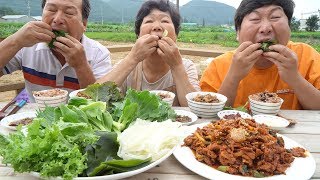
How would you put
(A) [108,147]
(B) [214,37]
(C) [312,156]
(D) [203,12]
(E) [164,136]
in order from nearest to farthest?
(A) [108,147]
(E) [164,136]
(C) [312,156]
(B) [214,37]
(D) [203,12]

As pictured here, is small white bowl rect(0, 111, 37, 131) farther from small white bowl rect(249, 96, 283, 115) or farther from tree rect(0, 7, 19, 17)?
tree rect(0, 7, 19, 17)

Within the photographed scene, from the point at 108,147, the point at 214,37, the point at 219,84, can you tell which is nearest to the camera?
the point at 108,147

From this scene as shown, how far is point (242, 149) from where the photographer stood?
5.32ft

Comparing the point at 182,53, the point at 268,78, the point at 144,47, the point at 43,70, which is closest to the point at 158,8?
the point at 144,47

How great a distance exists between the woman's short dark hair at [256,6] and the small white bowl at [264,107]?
1.00 m

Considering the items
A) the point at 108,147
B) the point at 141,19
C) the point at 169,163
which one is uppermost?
the point at 141,19

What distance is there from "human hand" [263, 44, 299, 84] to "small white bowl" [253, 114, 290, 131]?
1.87 ft

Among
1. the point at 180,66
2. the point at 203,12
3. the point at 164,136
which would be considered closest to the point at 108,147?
the point at 164,136

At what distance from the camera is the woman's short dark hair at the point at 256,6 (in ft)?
9.40

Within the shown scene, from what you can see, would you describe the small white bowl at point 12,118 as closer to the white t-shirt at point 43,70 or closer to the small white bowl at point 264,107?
the white t-shirt at point 43,70

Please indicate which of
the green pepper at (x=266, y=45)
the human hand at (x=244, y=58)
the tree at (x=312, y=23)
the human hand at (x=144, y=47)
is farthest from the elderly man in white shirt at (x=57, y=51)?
the tree at (x=312, y=23)

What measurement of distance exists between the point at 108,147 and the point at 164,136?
0.31m

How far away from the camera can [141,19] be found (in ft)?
10.8

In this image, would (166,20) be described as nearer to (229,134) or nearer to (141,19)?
(141,19)
